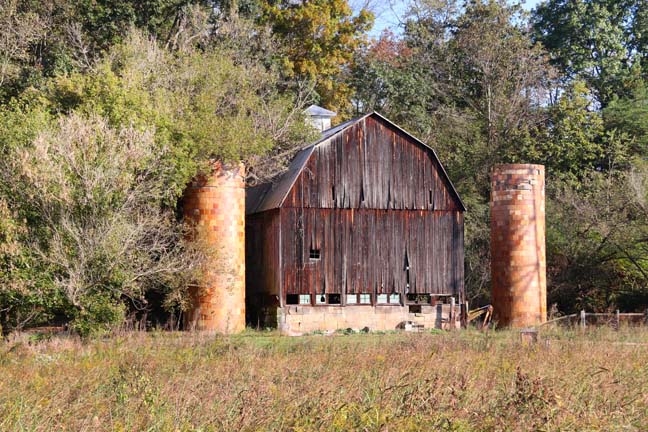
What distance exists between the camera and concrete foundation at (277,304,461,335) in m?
32.4

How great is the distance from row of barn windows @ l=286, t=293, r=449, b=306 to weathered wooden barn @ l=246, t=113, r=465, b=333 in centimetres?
3

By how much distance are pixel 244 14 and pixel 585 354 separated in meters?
30.1

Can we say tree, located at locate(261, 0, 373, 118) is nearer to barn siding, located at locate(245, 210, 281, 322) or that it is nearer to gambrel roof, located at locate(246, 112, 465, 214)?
gambrel roof, located at locate(246, 112, 465, 214)

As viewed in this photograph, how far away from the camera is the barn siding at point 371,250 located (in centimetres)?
3300

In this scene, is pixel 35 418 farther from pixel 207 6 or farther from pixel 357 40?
pixel 357 40

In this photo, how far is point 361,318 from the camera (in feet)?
109

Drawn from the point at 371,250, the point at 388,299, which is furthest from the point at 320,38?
the point at 388,299

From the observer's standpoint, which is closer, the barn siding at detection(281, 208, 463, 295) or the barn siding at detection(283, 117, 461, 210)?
the barn siding at detection(281, 208, 463, 295)

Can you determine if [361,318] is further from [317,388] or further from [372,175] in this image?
[317,388]

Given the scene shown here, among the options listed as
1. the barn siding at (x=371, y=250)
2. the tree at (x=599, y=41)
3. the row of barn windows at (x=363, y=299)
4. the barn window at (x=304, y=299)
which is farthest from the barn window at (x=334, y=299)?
the tree at (x=599, y=41)

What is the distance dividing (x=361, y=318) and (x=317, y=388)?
67.3 feet

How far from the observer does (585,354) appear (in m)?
18.1

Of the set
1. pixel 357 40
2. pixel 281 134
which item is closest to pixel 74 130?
pixel 281 134

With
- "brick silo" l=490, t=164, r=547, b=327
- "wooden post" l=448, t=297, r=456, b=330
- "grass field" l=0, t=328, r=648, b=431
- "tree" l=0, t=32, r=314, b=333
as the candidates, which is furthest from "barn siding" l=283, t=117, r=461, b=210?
"grass field" l=0, t=328, r=648, b=431
